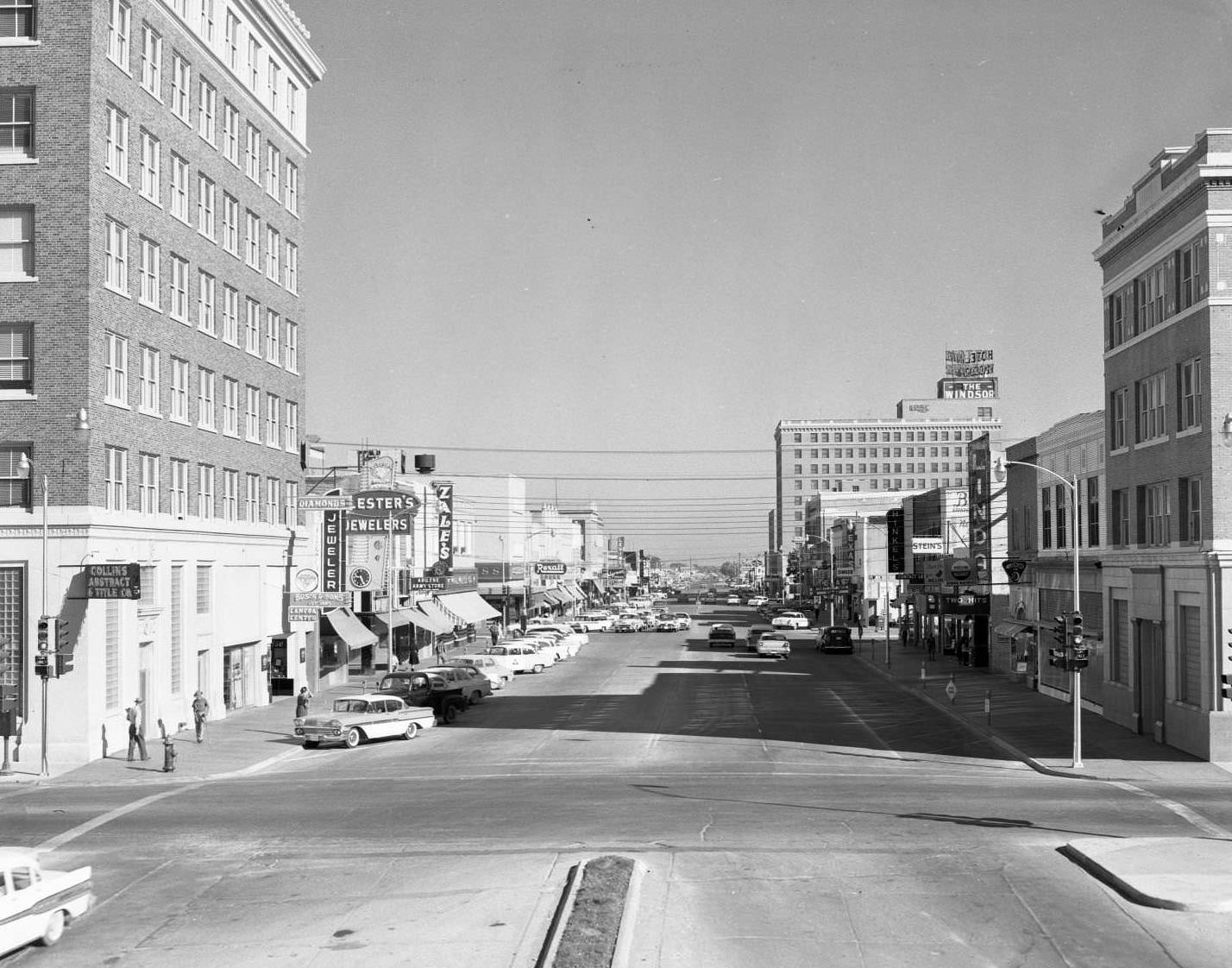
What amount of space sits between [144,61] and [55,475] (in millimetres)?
14312

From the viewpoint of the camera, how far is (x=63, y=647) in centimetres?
3706

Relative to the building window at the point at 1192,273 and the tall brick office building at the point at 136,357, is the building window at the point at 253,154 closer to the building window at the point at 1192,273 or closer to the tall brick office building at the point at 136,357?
the tall brick office building at the point at 136,357

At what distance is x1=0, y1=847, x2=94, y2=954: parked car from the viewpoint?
17.3 meters

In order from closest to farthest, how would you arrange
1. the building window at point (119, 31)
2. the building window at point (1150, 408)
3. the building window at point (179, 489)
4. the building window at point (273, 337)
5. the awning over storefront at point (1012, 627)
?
the building window at point (119, 31) → the building window at point (1150, 408) → the building window at point (179, 489) → the building window at point (273, 337) → the awning over storefront at point (1012, 627)

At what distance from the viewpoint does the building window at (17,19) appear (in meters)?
38.5

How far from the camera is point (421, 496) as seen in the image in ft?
265

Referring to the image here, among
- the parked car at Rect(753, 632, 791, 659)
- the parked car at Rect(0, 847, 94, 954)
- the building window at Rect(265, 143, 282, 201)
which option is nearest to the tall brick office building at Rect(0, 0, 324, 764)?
the building window at Rect(265, 143, 282, 201)

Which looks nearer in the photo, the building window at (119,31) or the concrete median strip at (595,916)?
the concrete median strip at (595,916)

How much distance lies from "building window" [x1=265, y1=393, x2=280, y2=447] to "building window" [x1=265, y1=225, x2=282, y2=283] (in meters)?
5.08

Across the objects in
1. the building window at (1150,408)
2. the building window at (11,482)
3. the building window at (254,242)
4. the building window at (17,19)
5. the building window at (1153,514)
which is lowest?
the building window at (1153,514)

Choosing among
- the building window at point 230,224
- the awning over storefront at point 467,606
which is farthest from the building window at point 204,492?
the awning over storefront at point 467,606

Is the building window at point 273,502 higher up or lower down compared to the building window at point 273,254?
lower down

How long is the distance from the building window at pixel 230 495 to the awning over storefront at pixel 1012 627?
34782 mm

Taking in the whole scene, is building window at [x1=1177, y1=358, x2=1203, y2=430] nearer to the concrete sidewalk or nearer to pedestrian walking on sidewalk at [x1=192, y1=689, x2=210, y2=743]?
the concrete sidewalk
